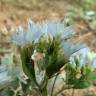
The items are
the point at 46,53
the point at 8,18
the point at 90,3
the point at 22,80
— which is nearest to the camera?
the point at 46,53

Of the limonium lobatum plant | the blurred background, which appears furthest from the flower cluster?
the blurred background

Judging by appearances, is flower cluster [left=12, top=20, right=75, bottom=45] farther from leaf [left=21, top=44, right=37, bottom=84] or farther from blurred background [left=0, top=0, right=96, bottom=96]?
blurred background [left=0, top=0, right=96, bottom=96]

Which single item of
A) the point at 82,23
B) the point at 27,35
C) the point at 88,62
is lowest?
the point at 82,23

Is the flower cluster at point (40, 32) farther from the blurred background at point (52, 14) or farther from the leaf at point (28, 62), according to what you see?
the blurred background at point (52, 14)

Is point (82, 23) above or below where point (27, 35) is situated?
below

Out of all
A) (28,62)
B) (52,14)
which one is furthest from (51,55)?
(52,14)

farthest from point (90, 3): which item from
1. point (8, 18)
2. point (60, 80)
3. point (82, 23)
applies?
point (60, 80)

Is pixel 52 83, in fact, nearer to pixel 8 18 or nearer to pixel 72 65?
pixel 72 65

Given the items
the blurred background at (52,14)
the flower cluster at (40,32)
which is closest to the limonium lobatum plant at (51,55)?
the flower cluster at (40,32)
